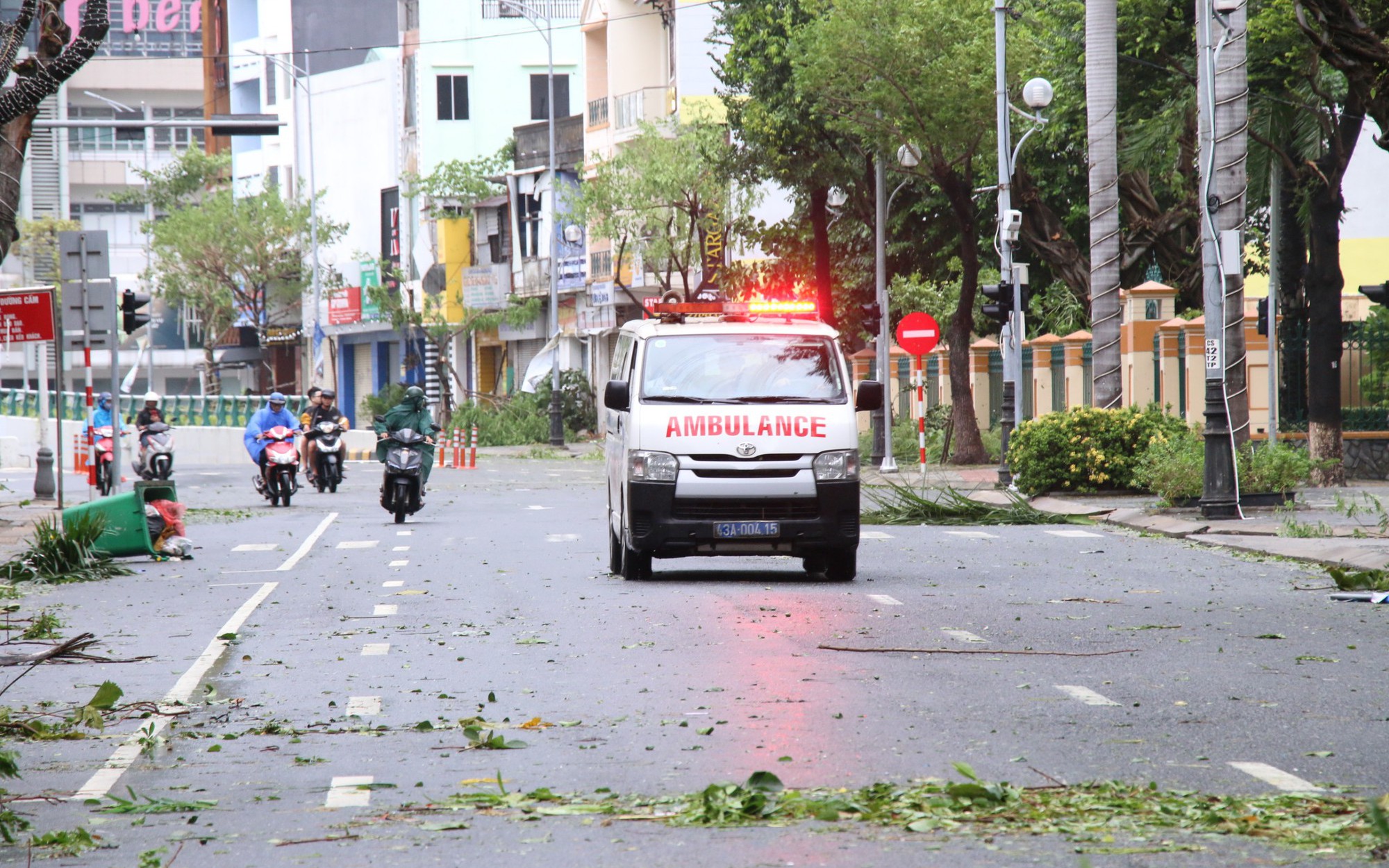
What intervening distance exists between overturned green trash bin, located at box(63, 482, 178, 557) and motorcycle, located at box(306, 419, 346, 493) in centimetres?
1370

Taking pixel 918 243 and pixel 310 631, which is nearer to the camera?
pixel 310 631

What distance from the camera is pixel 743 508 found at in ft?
49.6

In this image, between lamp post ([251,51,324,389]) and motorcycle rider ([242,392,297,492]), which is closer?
motorcycle rider ([242,392,297,492])

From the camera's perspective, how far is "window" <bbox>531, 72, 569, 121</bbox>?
72.6 m

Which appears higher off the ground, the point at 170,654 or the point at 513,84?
the point at 513,84

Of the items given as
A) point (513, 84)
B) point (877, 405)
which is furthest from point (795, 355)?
point (513, 84)

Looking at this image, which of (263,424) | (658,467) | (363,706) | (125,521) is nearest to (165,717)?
(363,706)

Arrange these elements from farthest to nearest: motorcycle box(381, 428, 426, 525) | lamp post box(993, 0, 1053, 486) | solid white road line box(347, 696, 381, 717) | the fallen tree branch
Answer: lamp post box(993, 0, 1053, 486), motorcycle box(381, 428, 426, 525), the fallen tree branch, solid white road line box(347, 696, 381, 717)

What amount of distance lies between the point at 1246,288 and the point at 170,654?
4659 centimetres

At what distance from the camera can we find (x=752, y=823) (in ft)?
20.4

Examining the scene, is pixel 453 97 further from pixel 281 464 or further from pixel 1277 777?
pixel 1277 777

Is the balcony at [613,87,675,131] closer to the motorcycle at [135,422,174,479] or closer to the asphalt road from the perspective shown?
the motorcycle at [135,422,174,479]

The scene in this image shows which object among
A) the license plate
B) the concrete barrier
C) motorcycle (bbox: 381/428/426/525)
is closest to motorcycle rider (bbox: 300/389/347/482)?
motorcycle (bbox: 381/428/426/525)

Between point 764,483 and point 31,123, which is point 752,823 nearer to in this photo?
point 764,483
